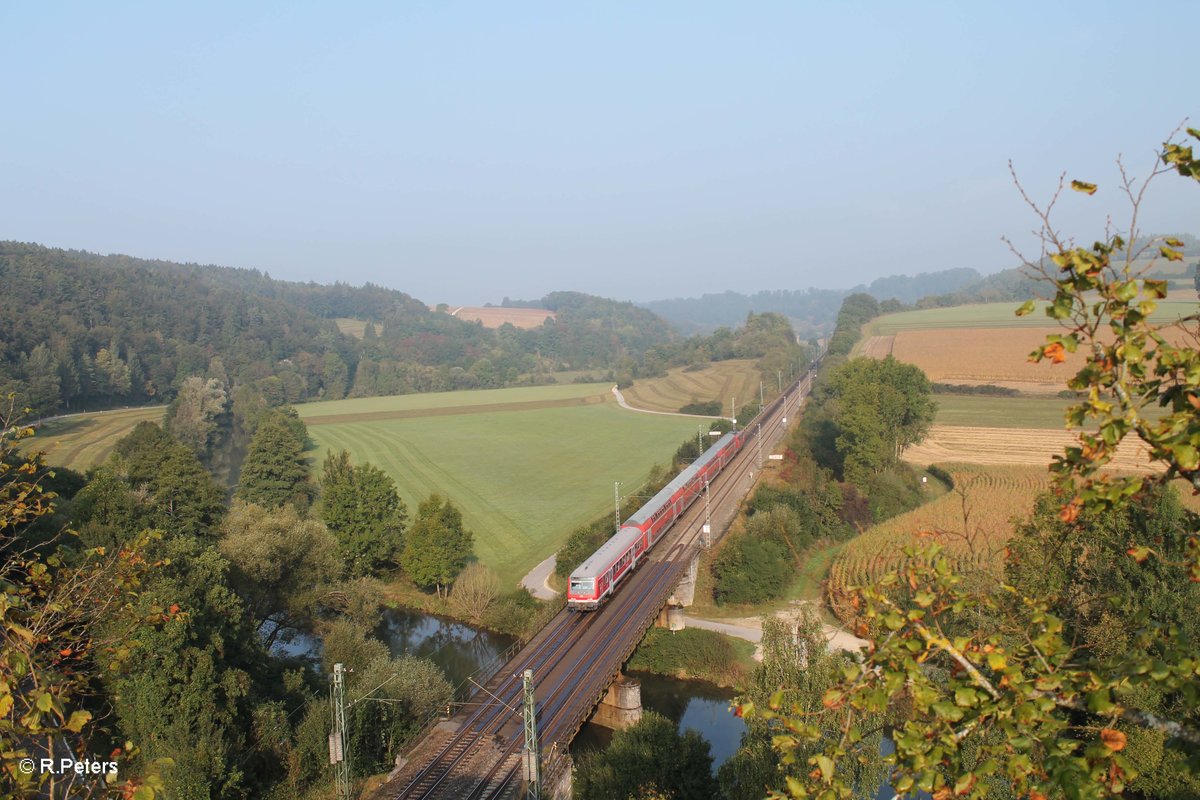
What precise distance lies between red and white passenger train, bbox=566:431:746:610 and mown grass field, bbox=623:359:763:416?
52.9m

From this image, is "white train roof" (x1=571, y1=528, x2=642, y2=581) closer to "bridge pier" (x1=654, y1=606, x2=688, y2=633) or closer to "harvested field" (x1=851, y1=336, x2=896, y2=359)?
"bridge pier" (x1=654, y1=606, x2=688, y2=633)

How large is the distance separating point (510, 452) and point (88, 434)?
43.6 metres

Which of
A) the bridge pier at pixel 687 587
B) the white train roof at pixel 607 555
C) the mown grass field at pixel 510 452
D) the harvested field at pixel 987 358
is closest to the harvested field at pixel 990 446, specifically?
the harvested field at pixel 987 358

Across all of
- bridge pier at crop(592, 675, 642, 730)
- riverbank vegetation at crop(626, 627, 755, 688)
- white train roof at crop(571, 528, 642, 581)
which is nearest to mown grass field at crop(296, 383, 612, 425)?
white train roof at crop(571, 528, 642, 581)

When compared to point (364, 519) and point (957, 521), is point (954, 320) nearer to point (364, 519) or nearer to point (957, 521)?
point (957, 521)

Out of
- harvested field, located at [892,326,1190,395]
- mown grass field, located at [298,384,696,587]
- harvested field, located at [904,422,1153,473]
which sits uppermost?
harvested field, located at [892,326,1190,395]

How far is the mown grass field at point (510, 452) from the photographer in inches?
2511

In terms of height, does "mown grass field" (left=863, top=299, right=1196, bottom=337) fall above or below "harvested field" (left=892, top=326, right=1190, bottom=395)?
above

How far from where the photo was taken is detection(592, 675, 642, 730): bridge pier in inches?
1309

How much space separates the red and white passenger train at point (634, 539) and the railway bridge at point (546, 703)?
0.79 meters

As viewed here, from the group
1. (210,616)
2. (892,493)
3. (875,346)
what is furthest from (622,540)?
(875,346)

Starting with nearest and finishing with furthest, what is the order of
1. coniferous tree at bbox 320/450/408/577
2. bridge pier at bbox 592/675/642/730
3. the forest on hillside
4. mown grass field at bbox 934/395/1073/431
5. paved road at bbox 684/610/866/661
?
bridge pier at bbox 592/675/642/730 < paved road at bbox 684/610/866/661 < coniferous tree at bbox 320/450/408/577 < mown grass field at bbox 934/395/1073/431 < the forest on hillside

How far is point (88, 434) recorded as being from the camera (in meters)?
81.2

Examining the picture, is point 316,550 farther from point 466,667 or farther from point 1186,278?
point 1186,278
